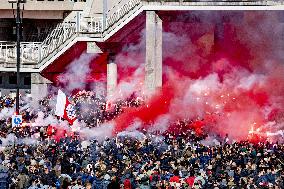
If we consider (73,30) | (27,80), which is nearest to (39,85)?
(73,30)

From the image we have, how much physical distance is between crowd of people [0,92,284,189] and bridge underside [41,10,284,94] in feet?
34.5

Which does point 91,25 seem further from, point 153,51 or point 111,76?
point 153,51

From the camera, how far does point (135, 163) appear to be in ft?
98.4

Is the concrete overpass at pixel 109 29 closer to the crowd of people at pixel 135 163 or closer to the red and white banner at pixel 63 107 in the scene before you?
the crowd of people at pixel 135 163

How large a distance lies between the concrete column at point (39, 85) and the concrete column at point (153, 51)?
11.0 m

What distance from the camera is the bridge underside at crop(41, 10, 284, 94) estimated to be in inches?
1911

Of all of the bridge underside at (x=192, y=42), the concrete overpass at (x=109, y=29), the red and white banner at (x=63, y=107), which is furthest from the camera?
the bridge underside at (x=192, y=42)

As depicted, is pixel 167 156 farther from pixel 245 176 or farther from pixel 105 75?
pixel 105 75

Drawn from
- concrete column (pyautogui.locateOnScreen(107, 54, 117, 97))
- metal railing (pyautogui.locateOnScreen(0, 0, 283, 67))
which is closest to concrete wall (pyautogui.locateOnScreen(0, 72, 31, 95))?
metal railing (pyautogui.locateOnScreen(0, 0, 283, 67))

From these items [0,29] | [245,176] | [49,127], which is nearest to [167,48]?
[49,127]

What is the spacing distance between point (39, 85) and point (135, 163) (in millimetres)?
26143

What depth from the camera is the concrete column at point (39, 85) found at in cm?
5462

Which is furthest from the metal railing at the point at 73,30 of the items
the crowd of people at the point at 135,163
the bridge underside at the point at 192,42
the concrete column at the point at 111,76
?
the crowd of people at the point at 135,163

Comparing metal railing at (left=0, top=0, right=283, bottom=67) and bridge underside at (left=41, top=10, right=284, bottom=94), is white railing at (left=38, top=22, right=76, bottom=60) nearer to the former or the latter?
metal railing at (left=0, top=0, right=283, bottom=67)
